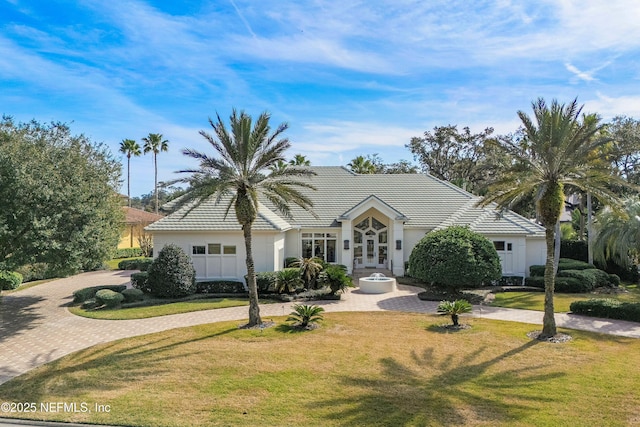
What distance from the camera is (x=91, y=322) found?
58.3 ft

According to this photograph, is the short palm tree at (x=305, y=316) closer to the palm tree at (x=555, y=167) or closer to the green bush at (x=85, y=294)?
the palm tree at (x=555, y=167)

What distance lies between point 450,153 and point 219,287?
34.7 m

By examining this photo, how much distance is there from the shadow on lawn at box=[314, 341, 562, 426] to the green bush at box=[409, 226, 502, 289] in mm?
7885

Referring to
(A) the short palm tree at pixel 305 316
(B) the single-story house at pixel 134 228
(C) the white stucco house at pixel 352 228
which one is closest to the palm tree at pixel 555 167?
(A) the short palm tree at pixel 305 316

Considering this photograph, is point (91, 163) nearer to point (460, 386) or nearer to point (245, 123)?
point (245, 123)

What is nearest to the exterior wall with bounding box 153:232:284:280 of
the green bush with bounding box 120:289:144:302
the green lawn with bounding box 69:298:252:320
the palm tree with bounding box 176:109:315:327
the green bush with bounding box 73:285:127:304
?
the green lawn with bounding box 69:298:252:320

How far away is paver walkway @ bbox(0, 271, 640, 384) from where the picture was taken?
14.1 metres

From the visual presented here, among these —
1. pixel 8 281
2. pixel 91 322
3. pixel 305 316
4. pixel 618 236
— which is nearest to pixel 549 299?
pixel 305 316

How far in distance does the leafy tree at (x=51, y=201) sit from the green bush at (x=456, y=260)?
48.1 feet

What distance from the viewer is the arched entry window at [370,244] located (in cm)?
3080

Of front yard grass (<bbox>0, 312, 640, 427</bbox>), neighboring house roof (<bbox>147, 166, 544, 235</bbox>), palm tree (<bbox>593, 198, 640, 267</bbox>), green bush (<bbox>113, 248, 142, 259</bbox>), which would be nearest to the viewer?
front yard grass (<bbox>0, 312, 640, 427</bbox>)

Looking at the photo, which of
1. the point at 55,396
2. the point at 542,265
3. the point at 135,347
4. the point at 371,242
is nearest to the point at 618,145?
the point at 542,265

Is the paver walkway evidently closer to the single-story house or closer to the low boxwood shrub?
the low boxwood shrub

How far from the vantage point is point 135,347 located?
14.0 metres
